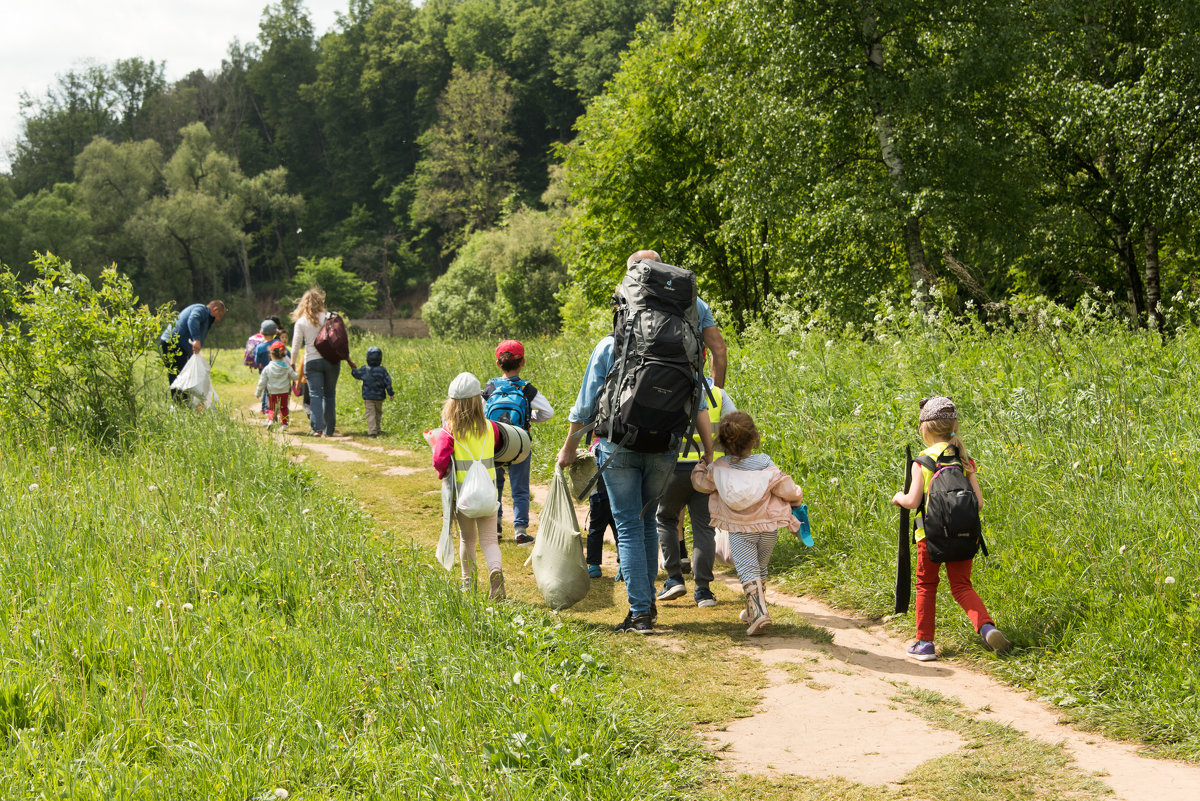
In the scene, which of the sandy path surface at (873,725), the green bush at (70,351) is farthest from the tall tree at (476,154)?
the sandy path surface at (873,725)

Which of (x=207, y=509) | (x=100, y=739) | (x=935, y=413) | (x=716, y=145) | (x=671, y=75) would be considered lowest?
(x=100, y=739)

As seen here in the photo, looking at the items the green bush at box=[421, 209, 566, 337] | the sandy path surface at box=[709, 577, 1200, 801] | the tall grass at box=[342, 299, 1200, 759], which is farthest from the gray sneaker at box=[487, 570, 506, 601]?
the green bush at box=[421, 209, 566, 337]

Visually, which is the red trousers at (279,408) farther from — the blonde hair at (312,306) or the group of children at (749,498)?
the group of children at (749,498)

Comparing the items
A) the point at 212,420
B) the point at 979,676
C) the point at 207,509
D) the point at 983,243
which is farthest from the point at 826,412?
the point at 983,243

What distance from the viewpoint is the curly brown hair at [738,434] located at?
5355mm

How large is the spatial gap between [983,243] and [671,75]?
894cm

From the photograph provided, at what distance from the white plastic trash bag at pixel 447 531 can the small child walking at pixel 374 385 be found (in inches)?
319

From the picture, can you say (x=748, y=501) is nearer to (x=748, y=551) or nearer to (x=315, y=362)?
(x=748, y=551)

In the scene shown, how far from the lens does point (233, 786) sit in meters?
3.12

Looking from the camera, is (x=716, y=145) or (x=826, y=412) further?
(x=716, y=145)

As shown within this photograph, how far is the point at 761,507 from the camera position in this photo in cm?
535

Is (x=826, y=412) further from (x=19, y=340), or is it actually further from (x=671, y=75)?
(x=671, y=75)

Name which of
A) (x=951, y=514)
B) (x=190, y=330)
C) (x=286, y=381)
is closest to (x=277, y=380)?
(x=286, y=381)

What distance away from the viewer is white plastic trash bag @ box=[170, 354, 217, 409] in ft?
34.5
